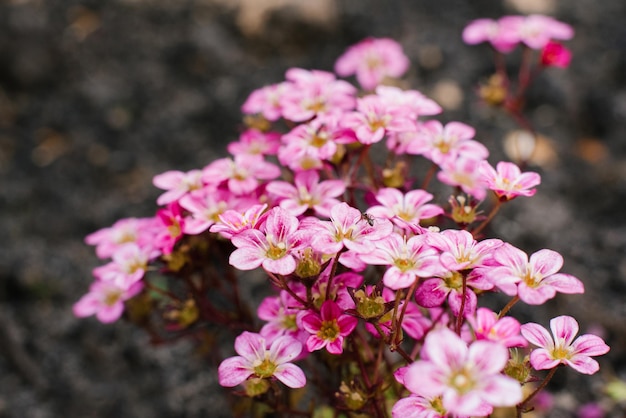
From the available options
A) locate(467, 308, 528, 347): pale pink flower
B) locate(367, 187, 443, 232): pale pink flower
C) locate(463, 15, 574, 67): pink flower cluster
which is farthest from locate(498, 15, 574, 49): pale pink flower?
locate(467, 308, 528, 347): pale pink flower

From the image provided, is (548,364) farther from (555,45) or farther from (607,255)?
(607,255)

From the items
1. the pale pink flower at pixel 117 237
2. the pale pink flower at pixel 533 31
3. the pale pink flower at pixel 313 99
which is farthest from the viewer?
the pale pink flower at pixel 533 31

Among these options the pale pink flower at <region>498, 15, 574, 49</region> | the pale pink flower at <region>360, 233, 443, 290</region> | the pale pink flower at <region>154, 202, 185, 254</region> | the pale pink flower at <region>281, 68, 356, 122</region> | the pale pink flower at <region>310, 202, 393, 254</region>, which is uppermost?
the pale pink flower at <region>498, 15, 574, 49</region>

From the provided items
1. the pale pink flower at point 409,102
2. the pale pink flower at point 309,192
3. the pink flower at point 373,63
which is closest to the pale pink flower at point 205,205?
the pale pink flower at point 309,192

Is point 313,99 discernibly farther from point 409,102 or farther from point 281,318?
point 281,318

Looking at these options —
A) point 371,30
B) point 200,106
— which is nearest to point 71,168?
point 200,106

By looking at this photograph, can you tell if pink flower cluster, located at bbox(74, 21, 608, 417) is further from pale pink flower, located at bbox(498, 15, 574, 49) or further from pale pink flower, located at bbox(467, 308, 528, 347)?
pale pink flower, located at bbox(498, 15, 574, 49)

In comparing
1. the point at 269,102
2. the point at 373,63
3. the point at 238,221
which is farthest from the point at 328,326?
the point at 373,63

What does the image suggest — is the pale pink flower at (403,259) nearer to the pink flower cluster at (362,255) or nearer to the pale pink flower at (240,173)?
the pink flower cluster at (362,255)
